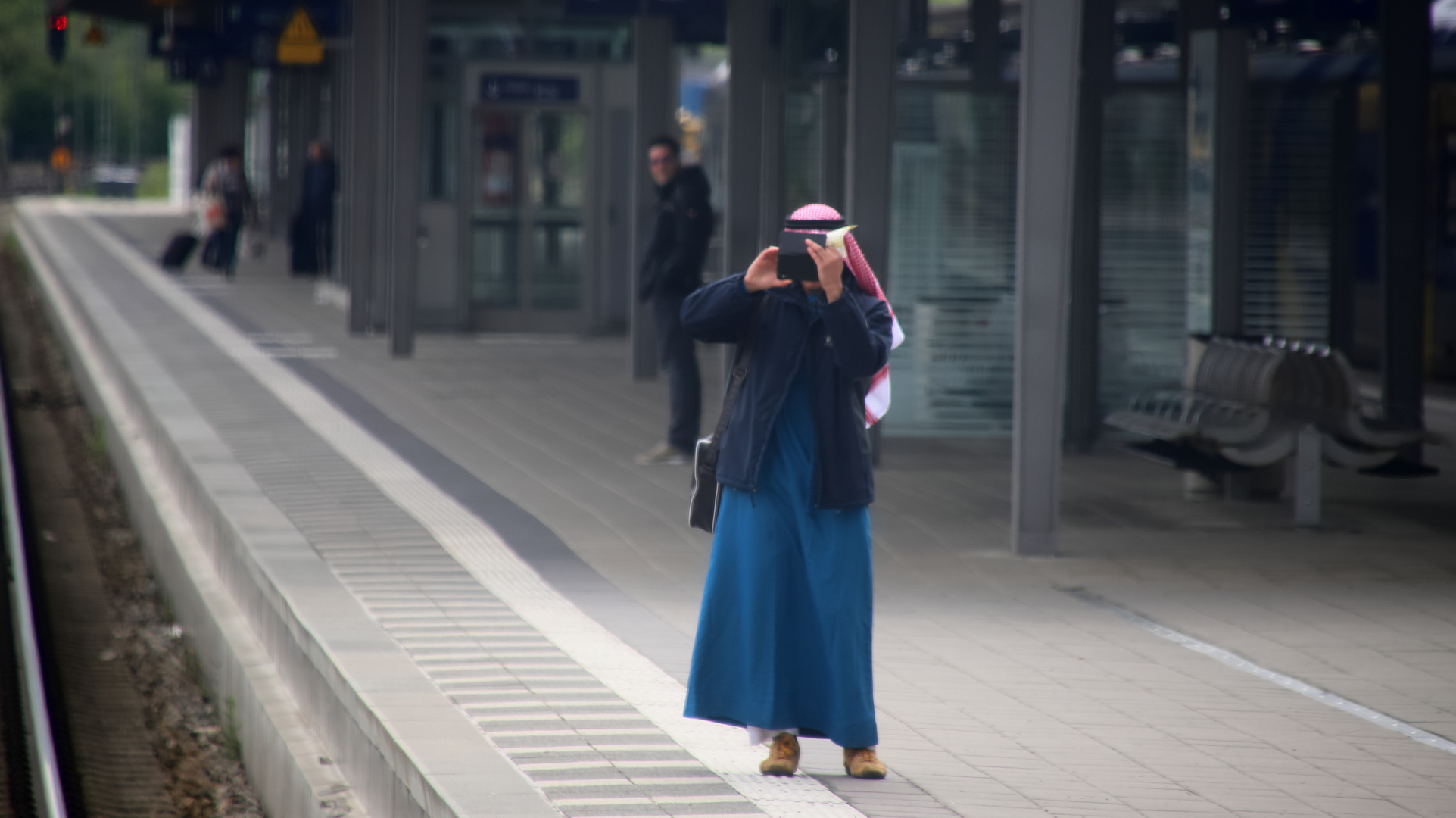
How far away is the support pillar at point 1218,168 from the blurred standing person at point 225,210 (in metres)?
17.2

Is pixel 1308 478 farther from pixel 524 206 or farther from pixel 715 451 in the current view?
pixel 524 206

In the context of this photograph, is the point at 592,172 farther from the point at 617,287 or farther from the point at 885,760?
the point at 885,760

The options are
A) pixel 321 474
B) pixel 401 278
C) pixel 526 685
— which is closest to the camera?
pixel 526 685

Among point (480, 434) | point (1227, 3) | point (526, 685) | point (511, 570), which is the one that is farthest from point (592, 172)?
point (526, 685)

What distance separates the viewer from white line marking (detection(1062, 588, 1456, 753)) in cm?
564

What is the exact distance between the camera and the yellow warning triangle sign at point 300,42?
19047 millimetres

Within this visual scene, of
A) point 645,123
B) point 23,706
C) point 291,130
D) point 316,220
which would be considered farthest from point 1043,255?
point 291,130

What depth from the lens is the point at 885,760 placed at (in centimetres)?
510

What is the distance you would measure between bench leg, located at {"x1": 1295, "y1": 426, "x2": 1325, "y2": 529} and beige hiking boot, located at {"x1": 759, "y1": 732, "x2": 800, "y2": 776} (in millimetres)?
4861

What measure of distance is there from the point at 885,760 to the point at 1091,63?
7.29m

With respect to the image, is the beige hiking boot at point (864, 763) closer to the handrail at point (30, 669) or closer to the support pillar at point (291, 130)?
the handrail at point (30, 669)

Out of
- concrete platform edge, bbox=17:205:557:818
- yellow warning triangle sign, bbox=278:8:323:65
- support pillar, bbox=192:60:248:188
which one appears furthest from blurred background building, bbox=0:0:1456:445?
support pillar, bbox=192:60:248:188

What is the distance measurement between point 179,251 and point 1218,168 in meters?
18.1

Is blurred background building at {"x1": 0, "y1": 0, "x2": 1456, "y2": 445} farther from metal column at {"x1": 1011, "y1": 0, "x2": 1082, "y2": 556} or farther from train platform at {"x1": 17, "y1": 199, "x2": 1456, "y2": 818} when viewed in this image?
metal column at {"x1": 1011, "y1": 0, "x2": 1082, "y2": 556}
